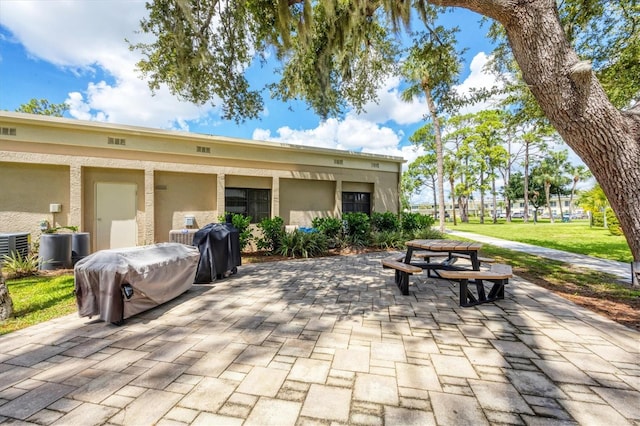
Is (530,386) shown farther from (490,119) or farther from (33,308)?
(490,119)

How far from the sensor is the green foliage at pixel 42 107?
18297mm

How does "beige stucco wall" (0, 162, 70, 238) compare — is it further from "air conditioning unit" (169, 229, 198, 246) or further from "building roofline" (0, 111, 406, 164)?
"air conditioning unit" (169, 229, 198, 246)

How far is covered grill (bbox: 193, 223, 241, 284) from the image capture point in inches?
200

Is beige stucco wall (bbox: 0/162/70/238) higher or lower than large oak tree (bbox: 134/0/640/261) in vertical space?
lower

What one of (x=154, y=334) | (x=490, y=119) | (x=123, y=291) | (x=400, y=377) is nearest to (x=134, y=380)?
(x=154, y=334)

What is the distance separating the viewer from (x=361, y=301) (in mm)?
4133

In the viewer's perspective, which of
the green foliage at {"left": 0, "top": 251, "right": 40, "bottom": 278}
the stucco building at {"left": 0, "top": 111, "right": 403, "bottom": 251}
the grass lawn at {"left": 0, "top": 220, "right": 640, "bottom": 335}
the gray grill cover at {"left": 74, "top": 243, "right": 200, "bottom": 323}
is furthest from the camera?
the stucco building at {"left": 0, "top": 111, "right": 403, "bottom": 251}

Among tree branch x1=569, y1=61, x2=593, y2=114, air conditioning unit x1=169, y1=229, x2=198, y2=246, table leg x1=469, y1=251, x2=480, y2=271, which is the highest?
tree branch x1=569, y1=61, x2=593, y2=114

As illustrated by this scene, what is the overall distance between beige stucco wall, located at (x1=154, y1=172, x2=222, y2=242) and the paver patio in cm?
517

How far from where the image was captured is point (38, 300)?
4211 millimetres

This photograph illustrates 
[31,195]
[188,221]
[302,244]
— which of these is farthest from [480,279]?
[31,195]

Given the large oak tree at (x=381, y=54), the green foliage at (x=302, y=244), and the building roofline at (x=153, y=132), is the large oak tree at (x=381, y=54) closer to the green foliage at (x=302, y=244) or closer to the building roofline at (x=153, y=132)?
the building roofline at (x=153, y=132)

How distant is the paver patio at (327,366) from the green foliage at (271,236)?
4371 millimetres

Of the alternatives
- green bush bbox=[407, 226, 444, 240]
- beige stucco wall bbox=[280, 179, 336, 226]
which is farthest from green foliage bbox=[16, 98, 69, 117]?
green bush bbox=[407, 226, 444, 240]
